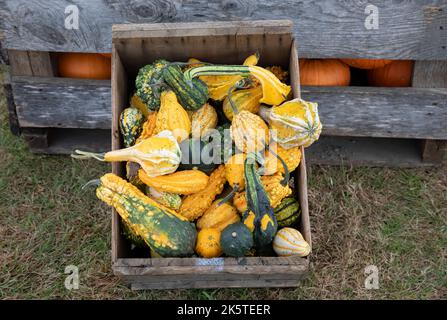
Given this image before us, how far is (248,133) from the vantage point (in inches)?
84.3

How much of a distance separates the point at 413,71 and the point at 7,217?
2456 millimetres

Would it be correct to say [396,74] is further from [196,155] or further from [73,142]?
[73,142]

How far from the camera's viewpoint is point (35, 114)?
298 centimetres

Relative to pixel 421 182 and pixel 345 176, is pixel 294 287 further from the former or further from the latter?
pixel 421 182

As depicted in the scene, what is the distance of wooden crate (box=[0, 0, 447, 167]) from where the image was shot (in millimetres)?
2605

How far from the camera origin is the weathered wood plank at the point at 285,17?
2.59 m

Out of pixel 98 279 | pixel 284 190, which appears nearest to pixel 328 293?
pixel 284 190

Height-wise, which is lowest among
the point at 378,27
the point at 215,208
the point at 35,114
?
the point at 215,208

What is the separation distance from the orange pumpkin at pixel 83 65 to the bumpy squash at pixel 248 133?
1.17m

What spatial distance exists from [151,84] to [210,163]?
449 mm

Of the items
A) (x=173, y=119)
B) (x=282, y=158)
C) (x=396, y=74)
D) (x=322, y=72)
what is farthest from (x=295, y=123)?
(x=396, y=74)

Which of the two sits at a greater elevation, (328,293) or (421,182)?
(421,182)

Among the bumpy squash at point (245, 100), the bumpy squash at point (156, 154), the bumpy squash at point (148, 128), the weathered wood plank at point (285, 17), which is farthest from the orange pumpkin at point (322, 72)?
the bumpy squash at point (156, 154)
